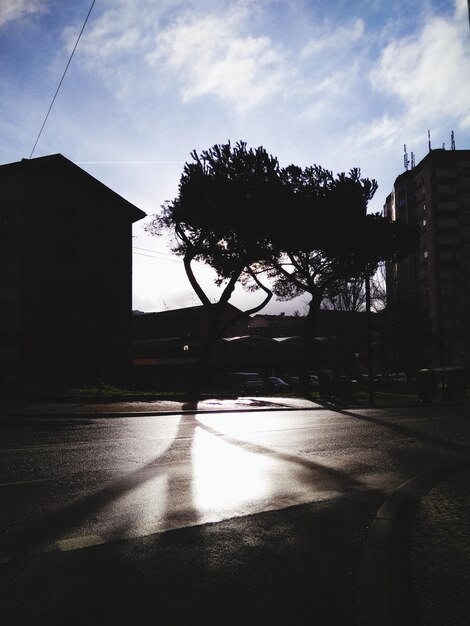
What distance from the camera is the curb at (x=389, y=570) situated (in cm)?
325

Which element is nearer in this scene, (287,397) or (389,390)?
(287,397)

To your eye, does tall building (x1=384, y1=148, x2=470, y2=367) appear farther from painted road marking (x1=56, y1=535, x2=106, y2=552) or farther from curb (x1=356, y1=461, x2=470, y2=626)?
painted road marking (x1=56, y1=535, x2=106, y2=552)

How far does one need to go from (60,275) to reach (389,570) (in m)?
32.4

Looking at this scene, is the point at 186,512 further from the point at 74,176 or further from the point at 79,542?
the point at 74,176

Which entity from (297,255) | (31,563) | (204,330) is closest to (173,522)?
(31,563)

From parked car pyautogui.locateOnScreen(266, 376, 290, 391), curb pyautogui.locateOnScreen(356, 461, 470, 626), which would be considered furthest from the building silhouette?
curb pyautogui.locateOnScreen(356, 461, 470, 626)

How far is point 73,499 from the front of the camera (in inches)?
241

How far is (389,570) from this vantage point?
3959 mm

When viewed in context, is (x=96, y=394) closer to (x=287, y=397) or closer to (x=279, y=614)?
(x=287, y=397)

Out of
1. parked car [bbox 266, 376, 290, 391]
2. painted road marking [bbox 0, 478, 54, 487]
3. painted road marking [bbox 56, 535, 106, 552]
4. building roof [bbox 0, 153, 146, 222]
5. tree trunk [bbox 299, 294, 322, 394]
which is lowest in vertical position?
parked car [bbox 266, 376, 290, 391]

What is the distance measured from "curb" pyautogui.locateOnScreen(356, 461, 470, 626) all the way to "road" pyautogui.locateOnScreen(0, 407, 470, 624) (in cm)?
14

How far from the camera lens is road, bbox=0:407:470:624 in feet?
12.1

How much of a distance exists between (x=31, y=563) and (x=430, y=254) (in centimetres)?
7855

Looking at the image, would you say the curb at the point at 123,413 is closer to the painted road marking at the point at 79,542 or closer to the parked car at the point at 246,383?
the painted road marking at the point at 79,542
